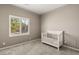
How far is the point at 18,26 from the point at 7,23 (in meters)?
0.52

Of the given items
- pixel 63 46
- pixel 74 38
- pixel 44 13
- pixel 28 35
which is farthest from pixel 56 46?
pixel 44 13

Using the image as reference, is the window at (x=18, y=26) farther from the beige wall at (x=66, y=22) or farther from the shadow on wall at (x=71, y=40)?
the shadow on wall at (x=71, y=40)

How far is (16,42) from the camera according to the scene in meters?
2.39

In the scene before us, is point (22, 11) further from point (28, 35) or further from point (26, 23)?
point (28, 35)

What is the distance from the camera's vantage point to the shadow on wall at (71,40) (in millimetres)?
2239

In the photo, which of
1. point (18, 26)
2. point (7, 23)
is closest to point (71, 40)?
point (18, 26)

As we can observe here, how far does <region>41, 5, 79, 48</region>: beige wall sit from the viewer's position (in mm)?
2145

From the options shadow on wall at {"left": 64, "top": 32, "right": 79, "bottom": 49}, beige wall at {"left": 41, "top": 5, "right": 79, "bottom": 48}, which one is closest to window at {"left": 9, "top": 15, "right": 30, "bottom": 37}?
beige wall at {"left": 41, "top": 5, "right": 79, "bottom": 48}

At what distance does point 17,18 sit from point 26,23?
389mm

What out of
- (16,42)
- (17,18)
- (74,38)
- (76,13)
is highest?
(76,13)

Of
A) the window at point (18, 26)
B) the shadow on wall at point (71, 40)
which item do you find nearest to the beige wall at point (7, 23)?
the window at point (18, 26)

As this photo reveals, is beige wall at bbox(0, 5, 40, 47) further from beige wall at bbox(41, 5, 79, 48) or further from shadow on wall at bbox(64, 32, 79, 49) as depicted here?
shadow on wall at bbox(64, 32, 79, 49)

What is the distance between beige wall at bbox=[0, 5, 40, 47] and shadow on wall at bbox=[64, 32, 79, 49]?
108cm

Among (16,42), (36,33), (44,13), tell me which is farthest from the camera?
(16,42)
